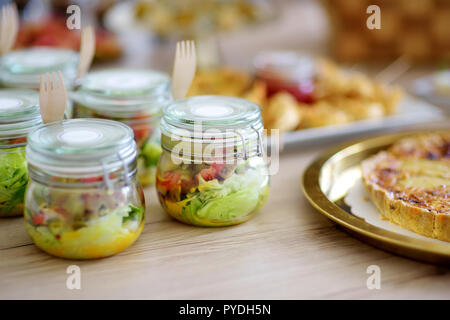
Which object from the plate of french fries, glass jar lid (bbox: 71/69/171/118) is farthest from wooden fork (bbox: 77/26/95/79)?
the plate of french fries

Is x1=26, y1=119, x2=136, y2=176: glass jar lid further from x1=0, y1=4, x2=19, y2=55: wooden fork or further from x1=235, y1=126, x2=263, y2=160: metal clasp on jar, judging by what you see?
x1=0, y1=4, x2=19, y2=55: wooden fork

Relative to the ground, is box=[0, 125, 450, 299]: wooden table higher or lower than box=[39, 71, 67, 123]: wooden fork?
lower

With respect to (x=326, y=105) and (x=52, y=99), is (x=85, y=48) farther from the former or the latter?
(x=326, y=105)

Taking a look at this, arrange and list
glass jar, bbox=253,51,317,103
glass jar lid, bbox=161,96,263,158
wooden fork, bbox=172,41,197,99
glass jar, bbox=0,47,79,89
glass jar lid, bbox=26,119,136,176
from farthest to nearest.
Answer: glass jar, bbox=253,51,317,103, glass jar, bbox=0,47,79,89, wooden fork, bbox=172,41,197,99, glass jar lid, bbox=161,96,263,158, glass jar lid, bbox=26,119,136,176

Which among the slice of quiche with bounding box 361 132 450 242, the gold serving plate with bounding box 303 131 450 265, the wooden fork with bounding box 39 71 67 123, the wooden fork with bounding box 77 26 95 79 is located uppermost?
the wooden fork with bounding box 77 26 95 79

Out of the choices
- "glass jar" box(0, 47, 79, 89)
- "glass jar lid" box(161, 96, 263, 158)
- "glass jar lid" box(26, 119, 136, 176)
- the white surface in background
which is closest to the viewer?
"glass jar lid" box(26, 119, 136, 176)

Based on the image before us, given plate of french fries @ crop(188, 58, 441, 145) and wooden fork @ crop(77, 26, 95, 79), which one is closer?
wooden fork @ crop(77, 26, 95, 79)
